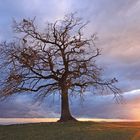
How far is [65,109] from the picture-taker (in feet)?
160

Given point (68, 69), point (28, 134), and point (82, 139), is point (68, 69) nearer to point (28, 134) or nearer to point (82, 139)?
point (28, 134)

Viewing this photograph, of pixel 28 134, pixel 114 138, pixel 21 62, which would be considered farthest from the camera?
pixel 21 62

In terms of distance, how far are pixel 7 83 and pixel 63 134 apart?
672 inches

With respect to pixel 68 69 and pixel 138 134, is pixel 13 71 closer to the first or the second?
pixel 68 69

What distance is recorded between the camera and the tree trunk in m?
48.4

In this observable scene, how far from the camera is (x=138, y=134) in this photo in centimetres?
3231

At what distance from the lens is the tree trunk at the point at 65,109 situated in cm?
4838

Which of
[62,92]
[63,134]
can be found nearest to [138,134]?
[63,134]

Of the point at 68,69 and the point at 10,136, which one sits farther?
the point at 68,69

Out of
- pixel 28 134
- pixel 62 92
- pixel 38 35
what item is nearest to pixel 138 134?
pixel 28 134

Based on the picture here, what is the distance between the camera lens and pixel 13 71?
48531 mm

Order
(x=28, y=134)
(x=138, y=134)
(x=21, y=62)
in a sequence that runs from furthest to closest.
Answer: (x=21, y=62) < (x=28, y=134) < (x=138, y=134)

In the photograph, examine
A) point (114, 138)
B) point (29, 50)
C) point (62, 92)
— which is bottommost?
point (114, 138)

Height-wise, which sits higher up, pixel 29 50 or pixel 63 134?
pixel 29 50
